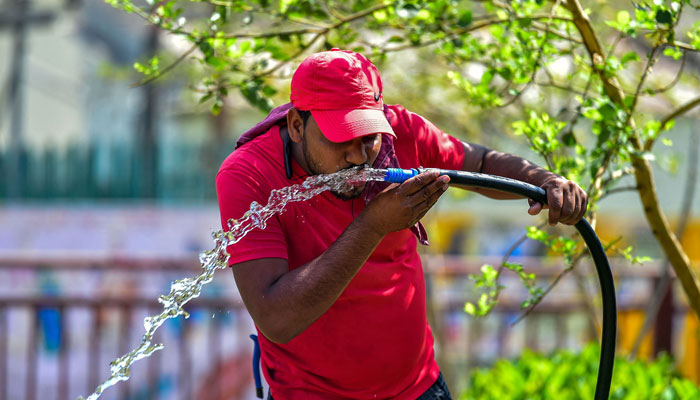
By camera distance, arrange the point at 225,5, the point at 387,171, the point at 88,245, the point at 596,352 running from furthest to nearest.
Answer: the point at 88,245, the point at 596,352, the point at 225,5, the point at 387,171

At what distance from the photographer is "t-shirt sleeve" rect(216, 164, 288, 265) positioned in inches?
74.7

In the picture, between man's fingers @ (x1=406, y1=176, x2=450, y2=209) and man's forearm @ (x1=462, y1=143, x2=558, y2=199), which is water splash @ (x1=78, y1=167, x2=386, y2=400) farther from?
man's forearm @ (x1=462, y1=143, x2=558, y2=199)

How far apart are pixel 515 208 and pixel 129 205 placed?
6.74 meters

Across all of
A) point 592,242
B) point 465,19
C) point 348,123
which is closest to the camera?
point 348,123

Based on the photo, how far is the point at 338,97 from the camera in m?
1.95

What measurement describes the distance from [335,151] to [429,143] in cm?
42

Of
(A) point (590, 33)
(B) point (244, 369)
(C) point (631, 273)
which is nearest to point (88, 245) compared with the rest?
(B) point (244, 369)

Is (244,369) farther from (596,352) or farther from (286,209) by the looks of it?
(286,209)

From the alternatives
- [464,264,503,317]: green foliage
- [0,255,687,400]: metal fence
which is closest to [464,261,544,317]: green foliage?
[464,264,503,317]: green foliage

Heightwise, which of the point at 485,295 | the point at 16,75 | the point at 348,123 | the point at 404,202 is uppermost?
the point at 348,123

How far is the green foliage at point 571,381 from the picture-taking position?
3395 millimetres

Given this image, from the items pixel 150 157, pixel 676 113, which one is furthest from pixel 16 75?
pixel 676 113

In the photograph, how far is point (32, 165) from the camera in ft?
40.1

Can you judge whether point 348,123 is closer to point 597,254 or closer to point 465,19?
point 597,254
